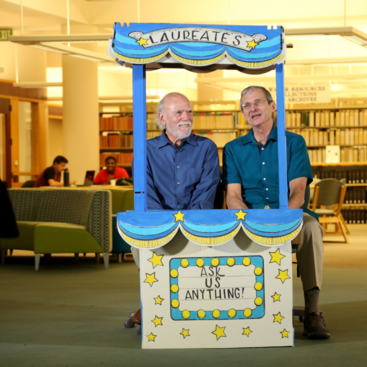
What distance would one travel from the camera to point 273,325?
2.91m

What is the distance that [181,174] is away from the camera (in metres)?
3.28

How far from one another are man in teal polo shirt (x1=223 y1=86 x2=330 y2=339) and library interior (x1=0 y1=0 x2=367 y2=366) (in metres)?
0.15

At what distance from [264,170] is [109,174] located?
23.1 ft

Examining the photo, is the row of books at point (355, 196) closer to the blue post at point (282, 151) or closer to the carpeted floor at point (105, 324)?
the carpeted floor at point (105, 324)

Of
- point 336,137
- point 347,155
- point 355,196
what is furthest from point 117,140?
point 355,196

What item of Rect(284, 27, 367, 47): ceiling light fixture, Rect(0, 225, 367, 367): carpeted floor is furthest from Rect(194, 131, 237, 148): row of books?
Rect(0, 225, 367, 367): carpeted floor

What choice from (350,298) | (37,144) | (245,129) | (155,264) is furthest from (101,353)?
(37,144)

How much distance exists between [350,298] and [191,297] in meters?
1.89

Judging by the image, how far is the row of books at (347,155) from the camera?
39.5 ft

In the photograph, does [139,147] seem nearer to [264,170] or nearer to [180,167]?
[180,167]

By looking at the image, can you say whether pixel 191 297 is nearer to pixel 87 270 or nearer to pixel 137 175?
pixel 137 175

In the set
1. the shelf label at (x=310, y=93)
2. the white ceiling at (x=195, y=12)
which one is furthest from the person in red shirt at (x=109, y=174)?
the shelf label at (x=310, y=93)

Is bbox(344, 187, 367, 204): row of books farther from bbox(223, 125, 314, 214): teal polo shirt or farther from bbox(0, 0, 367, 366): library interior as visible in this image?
bbox(223, 125, 314, 214): teal polo shirt

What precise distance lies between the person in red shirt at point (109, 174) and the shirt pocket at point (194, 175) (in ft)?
22.4
